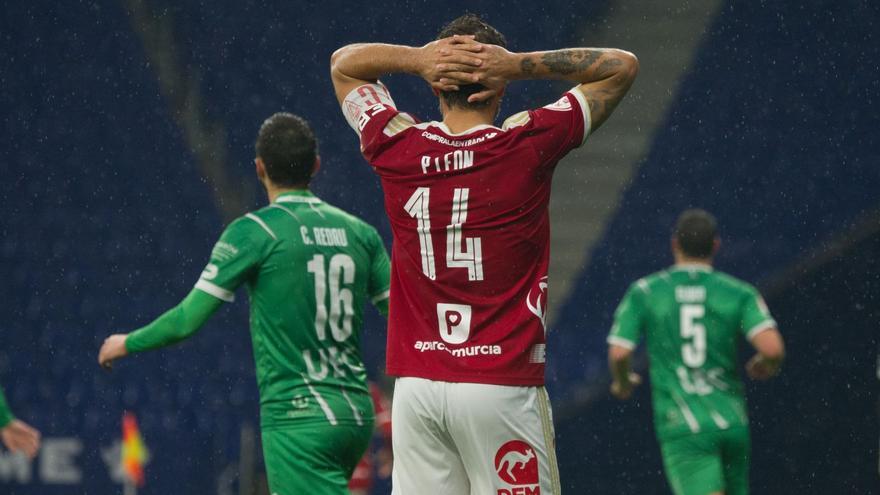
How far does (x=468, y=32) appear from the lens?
10.4 ft

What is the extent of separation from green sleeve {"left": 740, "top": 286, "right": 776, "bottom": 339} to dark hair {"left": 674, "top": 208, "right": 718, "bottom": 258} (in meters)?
0.31

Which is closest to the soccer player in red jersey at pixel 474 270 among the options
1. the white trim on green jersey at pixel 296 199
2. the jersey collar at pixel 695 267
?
the white trim on green jersey at pixel 296 199

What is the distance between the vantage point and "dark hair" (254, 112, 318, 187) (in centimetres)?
469

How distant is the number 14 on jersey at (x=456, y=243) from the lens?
121 inches

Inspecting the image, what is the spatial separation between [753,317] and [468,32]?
3.93 metres

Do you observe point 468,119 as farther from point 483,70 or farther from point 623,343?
point 623,343

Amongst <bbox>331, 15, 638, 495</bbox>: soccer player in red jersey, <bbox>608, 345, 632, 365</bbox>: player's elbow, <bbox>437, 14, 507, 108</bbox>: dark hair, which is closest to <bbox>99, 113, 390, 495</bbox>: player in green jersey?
<bbox>331, 15, 638, 495</bbox>: soccer player in red jersey

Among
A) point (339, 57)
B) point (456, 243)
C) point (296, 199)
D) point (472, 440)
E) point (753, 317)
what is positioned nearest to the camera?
point (472, 440)

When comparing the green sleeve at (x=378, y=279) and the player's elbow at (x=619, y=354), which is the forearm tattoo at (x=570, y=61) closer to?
the green sleeve at (x=378, y=279)

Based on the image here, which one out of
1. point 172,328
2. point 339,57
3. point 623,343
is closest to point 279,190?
point 172,328

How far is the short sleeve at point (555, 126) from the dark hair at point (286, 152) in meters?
1.71

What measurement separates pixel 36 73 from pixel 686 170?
5.47 m

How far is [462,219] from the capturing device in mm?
3072

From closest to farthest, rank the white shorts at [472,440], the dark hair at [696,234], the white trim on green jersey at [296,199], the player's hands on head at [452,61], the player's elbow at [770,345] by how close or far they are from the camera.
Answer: the white shorts at [472,440]
the player's hands on head at [452,61]
the white trim on green jersey at [296,199]
the player's elbow at [770,345]
the dark hair at [696,234]
